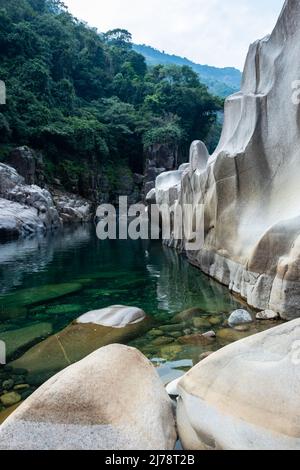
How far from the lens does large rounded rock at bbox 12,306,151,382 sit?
5078 millimetres

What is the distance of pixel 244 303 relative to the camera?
743 centimetres

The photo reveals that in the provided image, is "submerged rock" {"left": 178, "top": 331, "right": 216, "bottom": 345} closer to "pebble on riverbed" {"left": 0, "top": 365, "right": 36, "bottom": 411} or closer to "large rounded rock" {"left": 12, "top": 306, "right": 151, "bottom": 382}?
"large rounded rock" {"left": 12, "top": 306, "right": 151, "bottom": 382}

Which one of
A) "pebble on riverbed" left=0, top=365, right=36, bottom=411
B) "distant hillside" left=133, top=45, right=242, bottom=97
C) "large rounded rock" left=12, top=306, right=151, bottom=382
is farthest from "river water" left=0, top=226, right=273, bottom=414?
"distant hillside" left=133, top=45, right=242, bottom=97

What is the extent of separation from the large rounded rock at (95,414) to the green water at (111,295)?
1632mm

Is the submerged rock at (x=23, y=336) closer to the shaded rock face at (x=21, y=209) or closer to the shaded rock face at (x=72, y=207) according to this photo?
the shaded rock face at (x=21, y=209)

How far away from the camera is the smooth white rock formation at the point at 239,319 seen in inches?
240

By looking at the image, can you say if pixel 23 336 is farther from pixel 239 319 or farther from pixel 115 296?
pixel 239 319

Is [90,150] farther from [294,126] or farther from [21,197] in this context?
[294,126]

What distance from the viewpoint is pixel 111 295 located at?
913 centimetres

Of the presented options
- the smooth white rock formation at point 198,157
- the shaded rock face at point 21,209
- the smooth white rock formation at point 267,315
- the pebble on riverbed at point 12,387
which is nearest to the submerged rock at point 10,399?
the pebble on riverbed at point 12,387

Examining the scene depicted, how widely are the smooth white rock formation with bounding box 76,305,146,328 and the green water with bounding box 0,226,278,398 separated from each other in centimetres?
36

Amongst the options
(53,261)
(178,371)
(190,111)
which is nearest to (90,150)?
(190,111)

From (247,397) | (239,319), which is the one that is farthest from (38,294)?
(247,397)
